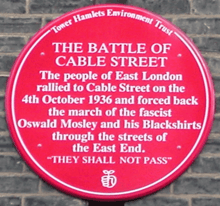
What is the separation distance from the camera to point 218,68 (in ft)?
6.89

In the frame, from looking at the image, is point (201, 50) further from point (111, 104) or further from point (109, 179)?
point (109, 179)

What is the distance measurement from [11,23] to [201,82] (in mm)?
1151

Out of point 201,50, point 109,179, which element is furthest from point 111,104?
point 201,50

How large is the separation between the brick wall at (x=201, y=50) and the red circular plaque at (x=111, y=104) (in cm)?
9

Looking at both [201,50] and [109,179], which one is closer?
[109,179]

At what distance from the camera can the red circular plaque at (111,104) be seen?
6.56ft

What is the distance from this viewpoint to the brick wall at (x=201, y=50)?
2047mm

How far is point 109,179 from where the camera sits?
1998 mm

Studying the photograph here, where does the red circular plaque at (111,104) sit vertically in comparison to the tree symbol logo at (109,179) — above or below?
above

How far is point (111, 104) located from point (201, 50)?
610 mm

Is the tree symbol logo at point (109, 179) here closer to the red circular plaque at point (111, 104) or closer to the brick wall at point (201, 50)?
the red circular plaque at point (111, 104)

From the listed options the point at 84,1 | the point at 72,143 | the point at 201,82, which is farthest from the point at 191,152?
the point at 84,1

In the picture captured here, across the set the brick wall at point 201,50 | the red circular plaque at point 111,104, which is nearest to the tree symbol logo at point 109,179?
the red circular plaque at point 111,104

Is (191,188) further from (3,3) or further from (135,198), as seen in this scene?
(3,3)
